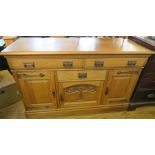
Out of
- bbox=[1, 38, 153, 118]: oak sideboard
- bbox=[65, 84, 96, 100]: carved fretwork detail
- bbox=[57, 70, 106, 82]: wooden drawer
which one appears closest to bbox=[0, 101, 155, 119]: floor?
bbox=[1, 38, 153, 118]: oak sideboard

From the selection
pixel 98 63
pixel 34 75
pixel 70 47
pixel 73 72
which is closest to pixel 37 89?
pixel 34 75

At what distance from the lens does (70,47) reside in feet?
3.86

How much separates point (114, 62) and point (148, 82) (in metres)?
0.58

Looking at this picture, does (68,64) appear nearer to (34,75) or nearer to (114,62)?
(34,75)


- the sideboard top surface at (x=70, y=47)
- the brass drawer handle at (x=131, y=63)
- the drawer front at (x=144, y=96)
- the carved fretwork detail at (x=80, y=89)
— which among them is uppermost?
the sideboard top surface at (x=70, y=47)

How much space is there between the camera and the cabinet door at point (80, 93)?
133cm

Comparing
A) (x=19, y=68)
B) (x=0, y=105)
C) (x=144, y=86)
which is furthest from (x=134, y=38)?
(x=0, y=105)

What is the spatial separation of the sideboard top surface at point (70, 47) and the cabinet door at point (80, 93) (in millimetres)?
359

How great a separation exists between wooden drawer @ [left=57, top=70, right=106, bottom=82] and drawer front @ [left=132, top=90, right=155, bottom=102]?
0.59 meters

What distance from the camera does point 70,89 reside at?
1373mm

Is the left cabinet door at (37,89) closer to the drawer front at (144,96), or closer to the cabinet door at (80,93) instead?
the cabinet door at (80,93)

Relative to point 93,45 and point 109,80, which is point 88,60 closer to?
point 93,45

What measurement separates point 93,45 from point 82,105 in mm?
720

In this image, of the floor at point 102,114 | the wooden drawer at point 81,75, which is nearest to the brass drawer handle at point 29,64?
the wooden drawer at point 81,75
